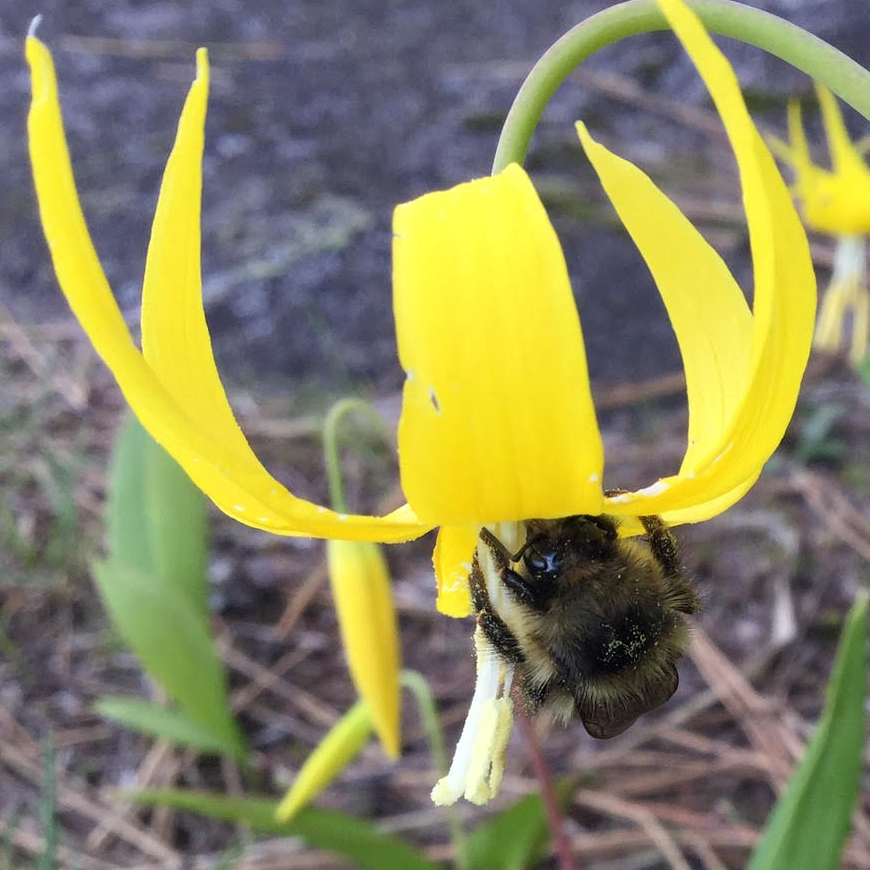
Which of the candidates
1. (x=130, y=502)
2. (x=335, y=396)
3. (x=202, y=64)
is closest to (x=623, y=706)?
(x=202, y=64)

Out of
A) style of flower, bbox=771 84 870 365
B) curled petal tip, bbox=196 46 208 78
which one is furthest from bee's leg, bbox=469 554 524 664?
style of flower, bbox=771 84 870 365

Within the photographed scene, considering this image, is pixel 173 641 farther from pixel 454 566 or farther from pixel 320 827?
pixel 454 566

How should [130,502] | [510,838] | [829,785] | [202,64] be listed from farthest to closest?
[130,502] < [510,838] < [829,785] < [202,64]

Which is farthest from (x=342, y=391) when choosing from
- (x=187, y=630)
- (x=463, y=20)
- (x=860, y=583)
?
(x=463, y=20)

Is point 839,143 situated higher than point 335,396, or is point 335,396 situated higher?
point 839,143

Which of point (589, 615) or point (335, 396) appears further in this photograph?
point (335, 396)

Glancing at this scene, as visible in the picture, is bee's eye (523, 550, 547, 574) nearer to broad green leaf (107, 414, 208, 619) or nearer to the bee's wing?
the bee's wing

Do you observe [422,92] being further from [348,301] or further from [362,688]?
[362,688]
